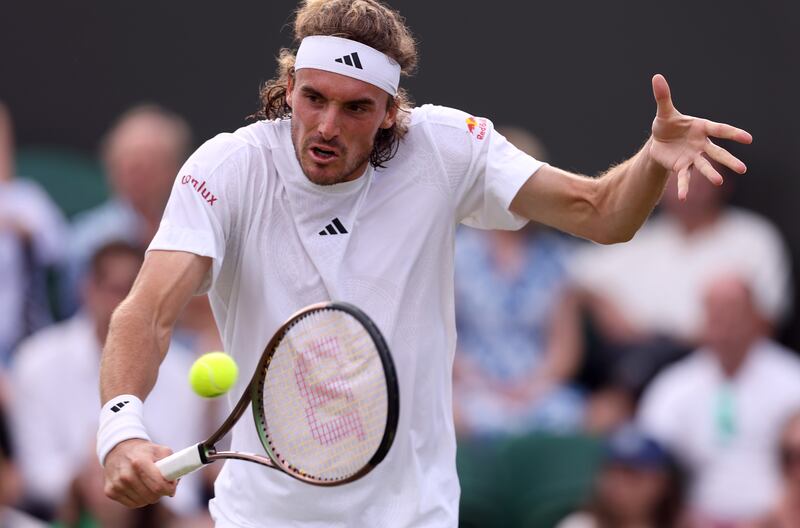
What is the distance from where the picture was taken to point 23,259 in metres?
7.79

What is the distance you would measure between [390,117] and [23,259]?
12.7 ft

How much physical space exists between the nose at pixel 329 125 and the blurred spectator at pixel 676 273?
3.78 m

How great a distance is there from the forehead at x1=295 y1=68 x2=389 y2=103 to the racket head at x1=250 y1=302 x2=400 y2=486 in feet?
2.06

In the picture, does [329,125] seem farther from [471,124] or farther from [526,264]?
[526,264]

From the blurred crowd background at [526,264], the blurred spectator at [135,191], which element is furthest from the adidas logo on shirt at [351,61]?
the blurred spectator at [135,191]

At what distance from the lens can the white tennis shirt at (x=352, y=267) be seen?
4.22m

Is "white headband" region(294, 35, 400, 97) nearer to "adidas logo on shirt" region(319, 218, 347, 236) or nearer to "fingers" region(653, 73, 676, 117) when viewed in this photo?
"adidas logo on shirt" region(319, 218, 347, 236)

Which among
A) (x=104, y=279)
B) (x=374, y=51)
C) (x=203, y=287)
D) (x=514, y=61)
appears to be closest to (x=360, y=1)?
(x=374, y=51)

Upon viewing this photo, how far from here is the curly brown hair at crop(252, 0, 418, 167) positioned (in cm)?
441

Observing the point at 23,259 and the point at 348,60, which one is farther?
the point at 23,259

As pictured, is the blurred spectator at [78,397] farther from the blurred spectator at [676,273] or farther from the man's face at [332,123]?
the man's face at [332,123]

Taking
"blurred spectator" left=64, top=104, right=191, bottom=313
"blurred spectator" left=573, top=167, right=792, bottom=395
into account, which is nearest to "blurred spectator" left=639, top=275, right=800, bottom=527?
"blurred spectator" left=573, top=167, right=792, bottom=395

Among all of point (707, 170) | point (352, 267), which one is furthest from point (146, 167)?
point (707, 170)

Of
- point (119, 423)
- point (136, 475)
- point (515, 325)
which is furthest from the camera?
point (515, 325)
